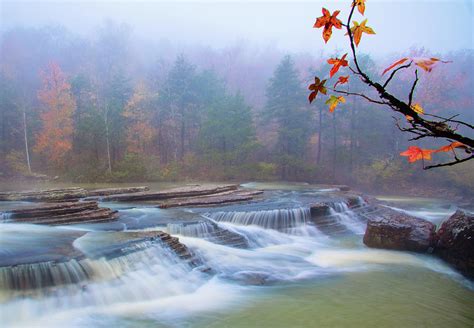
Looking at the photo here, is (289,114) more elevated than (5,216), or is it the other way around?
(289,114)

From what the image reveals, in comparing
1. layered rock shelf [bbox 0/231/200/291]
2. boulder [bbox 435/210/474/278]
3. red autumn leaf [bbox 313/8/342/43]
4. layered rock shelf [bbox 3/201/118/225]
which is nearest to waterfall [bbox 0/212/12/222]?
layered rock shelf [bbox 3/201/118/225]

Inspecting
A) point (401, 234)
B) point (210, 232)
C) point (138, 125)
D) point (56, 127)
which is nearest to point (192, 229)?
point (210, 232)

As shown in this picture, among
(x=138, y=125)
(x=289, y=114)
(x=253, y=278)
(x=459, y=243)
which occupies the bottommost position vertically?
(x=253, y=278)

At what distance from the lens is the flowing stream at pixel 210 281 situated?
5.71 m

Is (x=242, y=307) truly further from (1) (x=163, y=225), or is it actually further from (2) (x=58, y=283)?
(1) (x=163, y=225)

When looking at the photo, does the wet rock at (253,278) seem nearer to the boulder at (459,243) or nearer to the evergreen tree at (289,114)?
the boulder at (459,243)

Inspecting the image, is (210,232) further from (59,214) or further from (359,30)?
(359,30)

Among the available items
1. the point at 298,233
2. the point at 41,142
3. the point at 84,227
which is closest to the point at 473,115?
the point at 298,233

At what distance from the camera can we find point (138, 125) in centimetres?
3033

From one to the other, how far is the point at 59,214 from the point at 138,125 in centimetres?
2116

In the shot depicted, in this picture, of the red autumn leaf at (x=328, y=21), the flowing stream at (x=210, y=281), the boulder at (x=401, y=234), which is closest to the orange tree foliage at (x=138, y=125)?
the flowing stream at (x=210, y=281)

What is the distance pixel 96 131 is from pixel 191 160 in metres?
7.21

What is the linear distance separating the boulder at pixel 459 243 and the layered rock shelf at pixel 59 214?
845 cm

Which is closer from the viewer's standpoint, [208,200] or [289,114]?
[208,200]
